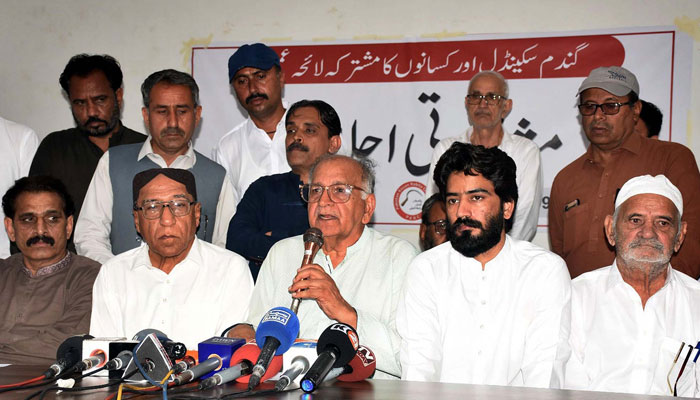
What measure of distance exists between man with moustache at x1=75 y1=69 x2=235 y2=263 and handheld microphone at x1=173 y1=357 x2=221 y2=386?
2.37 m

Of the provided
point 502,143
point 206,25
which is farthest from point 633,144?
point 206,25

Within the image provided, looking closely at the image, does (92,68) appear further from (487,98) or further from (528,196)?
(528,196)

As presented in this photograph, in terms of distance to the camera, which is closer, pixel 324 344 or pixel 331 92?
pixel 324 344

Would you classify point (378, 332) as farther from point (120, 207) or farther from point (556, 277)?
point (120, 207)

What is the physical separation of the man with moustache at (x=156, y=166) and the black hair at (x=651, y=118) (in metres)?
3.21

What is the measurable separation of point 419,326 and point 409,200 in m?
2.94

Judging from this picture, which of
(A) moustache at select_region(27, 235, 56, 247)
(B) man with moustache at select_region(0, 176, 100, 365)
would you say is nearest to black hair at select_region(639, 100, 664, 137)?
(B) man with moustache at select_region(0, 176, 100, 365)

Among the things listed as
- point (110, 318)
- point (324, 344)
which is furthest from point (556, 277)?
point (110, 318)

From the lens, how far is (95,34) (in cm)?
690

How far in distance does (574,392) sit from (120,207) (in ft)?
10.6

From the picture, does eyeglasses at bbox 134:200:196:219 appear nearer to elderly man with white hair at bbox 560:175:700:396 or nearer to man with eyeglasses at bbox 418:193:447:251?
man with eyeglasses at bbox 418:193:447:251

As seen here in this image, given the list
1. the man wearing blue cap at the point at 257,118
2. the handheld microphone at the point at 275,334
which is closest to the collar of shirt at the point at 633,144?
the man wearing blue cap at the point at 257,118

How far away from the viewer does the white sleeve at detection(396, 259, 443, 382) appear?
3246 mm

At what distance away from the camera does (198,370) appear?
2.18 m
